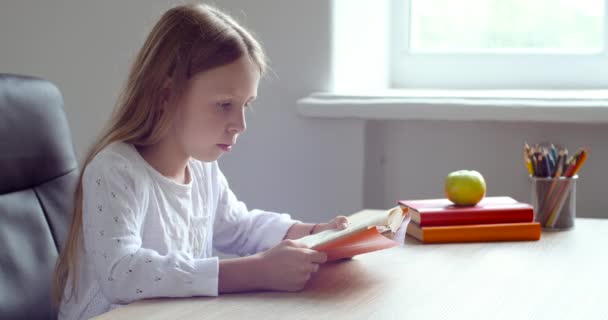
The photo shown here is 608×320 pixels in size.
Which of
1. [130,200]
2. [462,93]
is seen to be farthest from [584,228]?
[130,200]

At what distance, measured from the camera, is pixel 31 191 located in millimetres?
1472

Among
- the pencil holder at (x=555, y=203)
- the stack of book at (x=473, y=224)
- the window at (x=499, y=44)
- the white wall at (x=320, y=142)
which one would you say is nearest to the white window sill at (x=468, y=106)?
the white wall at (x=320, y=142)

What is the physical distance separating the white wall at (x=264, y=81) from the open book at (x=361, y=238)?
831 mm

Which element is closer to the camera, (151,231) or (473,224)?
(151,231)

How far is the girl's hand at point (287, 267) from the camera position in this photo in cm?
114

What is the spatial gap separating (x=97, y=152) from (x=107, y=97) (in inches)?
41.1

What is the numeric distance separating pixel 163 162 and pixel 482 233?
1.77 feet

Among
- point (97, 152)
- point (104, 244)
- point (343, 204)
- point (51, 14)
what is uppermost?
point (51, 14)

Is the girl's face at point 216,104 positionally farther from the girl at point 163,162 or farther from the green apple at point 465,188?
the green apple at point 465,188

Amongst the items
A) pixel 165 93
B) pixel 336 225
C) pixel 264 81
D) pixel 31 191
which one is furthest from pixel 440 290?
pixel 264 81

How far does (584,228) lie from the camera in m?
1.58

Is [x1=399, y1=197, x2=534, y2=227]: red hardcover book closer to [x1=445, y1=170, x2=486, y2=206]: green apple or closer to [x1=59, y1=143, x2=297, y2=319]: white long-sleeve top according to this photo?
[x1=445, y1=170, x2=486, y2=206]: green apple

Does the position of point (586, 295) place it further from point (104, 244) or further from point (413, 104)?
point (413, 104)

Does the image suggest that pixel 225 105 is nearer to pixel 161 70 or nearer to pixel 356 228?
pixel 161 70
